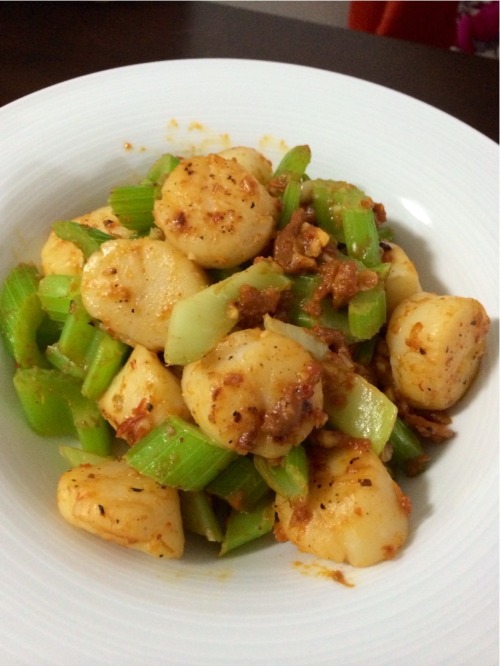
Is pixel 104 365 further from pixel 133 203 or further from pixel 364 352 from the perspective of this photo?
pixel 364 352

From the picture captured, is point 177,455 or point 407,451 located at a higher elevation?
point 407,451

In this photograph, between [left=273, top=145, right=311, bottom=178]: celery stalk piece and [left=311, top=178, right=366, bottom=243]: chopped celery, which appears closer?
[left=311, top=178, right=366, bottom=243]: chopped celery

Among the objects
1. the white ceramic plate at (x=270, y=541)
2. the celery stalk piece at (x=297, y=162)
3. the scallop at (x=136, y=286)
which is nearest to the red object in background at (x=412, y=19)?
the white ceramic plate at (x=270, y=541)

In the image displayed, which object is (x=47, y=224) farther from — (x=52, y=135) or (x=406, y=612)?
(x=406, y=612)

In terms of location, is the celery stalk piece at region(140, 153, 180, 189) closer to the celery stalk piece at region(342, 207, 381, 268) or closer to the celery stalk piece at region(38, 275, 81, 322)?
the celery stalk piece at region(38, 275, 81, 322)

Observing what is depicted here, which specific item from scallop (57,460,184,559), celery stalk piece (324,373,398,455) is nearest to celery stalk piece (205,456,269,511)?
scallop (57,460,184,559)

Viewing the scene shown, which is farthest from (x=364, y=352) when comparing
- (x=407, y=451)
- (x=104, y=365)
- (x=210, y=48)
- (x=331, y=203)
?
(x=210, y=48)

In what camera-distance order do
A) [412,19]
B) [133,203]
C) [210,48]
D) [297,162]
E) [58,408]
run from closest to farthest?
[58,408], [133,203], [297,162], [210,48], [412,19]

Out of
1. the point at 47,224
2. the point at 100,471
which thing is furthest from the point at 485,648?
the point at 47,224
